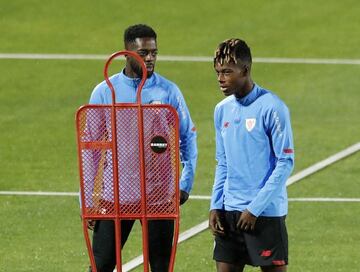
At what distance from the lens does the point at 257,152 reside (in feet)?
34.0

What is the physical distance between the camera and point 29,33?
25.3 metres

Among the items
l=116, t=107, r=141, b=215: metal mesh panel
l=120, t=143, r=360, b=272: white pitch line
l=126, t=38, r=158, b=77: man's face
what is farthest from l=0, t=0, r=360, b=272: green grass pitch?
l=116, t=107, r=141, b=215: metal mesh panel

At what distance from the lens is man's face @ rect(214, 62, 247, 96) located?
10359 millimetres

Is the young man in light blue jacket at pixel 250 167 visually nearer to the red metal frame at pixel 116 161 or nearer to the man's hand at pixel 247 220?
the man's hand at pixel 247 220

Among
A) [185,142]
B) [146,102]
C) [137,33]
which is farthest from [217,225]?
[137,33]

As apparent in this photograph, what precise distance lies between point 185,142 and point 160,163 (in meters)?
0.89

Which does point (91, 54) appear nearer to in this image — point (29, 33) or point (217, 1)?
point (29, 33)

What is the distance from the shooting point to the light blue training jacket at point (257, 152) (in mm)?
10250

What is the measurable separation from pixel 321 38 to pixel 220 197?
1452 centimetres

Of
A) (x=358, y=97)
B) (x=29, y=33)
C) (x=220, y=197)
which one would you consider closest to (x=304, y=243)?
(x=220, y=197)

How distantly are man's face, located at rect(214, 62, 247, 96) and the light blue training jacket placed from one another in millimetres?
104

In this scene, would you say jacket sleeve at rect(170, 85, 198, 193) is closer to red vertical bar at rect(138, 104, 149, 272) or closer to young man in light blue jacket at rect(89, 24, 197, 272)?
young man in light blue jacket at rect(89, 24, 197, 272)

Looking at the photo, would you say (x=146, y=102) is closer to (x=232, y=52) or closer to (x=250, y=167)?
(x=232, y=52)

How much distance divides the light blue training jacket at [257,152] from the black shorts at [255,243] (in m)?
0.07
